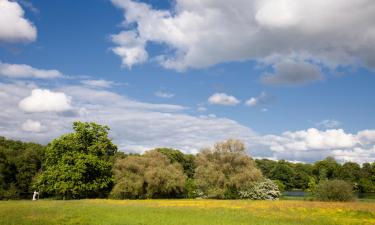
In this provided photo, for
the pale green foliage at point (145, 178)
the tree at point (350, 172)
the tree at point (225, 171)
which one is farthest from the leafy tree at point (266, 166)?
the pale green foliage at point (145, 178)

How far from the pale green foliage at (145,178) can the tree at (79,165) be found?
107 inches

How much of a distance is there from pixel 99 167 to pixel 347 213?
46704mm

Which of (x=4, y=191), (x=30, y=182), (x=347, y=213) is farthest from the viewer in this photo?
(x=30, y=182)

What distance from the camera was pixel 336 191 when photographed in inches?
2709

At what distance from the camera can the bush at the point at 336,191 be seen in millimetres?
68000

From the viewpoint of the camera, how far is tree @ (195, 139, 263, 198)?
80188mm

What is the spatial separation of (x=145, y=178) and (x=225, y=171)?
16278 mm

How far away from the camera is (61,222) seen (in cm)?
3309

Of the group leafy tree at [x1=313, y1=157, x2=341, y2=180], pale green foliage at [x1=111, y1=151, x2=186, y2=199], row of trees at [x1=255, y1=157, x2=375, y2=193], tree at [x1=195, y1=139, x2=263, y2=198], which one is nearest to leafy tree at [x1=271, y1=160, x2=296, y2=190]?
row of trees at [x1=255, y1=157, x2=375, y2=193]

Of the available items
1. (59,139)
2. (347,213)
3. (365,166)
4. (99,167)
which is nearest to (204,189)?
(99,167)

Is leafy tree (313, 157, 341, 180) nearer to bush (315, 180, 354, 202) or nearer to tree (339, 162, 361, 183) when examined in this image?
tree (339, 162, 361, 183)

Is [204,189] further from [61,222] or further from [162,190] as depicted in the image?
[61,222]

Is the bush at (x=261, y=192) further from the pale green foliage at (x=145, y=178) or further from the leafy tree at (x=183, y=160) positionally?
the leafy tree at (x=183, y=160)

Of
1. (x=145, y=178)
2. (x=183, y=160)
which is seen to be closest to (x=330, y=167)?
(x=183, y=160)
